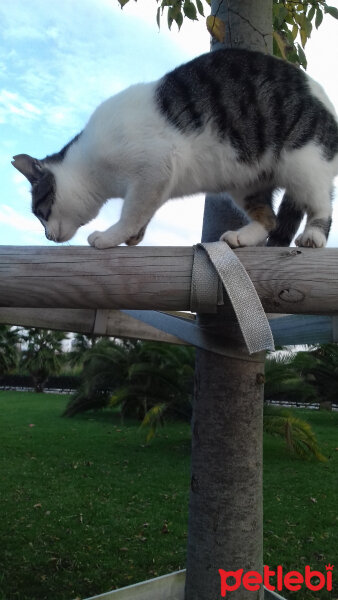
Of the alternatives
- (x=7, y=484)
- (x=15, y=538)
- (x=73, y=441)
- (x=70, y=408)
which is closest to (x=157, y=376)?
(x=73, y=441)

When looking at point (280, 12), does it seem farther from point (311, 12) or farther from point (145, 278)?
point (145, 278)

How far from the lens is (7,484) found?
14.9 ft

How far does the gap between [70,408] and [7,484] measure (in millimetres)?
4709

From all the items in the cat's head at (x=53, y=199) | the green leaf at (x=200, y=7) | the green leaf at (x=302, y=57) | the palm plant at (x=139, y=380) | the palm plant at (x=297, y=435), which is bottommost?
the palm plant at (x=297, y=435)

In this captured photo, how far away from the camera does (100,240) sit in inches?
57.7

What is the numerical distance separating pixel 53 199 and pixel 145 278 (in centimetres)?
69

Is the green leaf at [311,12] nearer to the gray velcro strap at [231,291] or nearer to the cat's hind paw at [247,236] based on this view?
the cat's hind paw at [247,236]

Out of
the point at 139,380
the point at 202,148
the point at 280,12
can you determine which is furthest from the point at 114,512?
the point at 139,380

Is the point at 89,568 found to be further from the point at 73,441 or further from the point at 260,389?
the point at 73,441

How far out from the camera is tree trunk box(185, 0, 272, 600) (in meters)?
1.77

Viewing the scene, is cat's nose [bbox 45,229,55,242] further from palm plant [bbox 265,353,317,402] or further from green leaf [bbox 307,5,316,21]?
palm plant [bbox 265,353,317,402]

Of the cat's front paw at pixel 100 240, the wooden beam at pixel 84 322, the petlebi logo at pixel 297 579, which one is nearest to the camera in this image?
the cat's front paw at pixel 100 240

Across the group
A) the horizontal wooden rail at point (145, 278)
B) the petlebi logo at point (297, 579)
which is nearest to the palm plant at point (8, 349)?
the petlebi logo at point (297, 579)

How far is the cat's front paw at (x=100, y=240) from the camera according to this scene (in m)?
1.45
